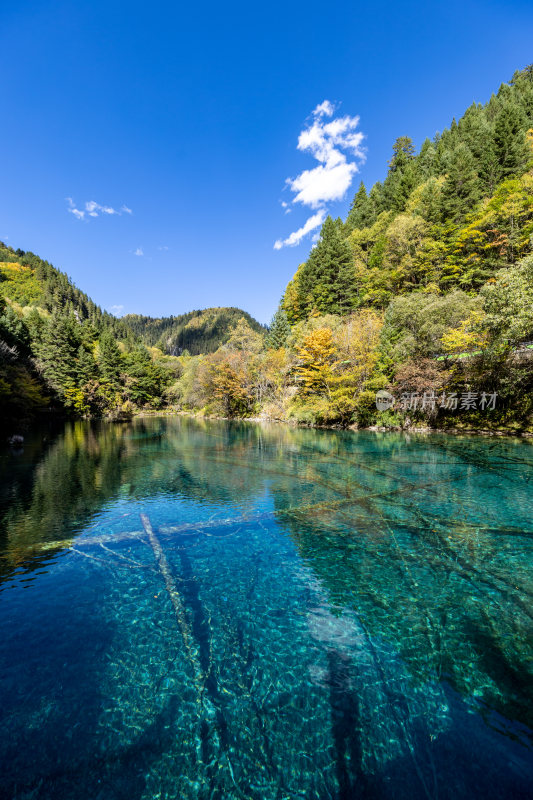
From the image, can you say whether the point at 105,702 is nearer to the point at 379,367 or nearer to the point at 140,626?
the point at 140,626

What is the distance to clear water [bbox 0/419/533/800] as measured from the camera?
110 inches

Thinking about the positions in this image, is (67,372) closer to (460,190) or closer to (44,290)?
(460,190)

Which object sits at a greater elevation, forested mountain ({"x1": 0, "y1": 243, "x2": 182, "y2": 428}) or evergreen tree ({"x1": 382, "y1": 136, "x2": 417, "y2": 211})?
evergreen tree ({"x1": 382, "y1": 136, "x2": 417, "y2": 211})

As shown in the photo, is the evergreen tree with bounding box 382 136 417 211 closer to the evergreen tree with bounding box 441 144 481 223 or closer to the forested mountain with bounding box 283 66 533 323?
the forested mountain with bounding box 283 66 533 323

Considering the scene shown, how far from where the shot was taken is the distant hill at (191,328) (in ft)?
A: 466

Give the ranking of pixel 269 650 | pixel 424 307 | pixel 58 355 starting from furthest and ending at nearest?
pixel 58 355, pixel 424 307, pixel 269 650

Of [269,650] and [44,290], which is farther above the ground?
[44,290]

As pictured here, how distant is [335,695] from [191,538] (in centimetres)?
484

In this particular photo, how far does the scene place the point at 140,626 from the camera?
4645 millimetres
